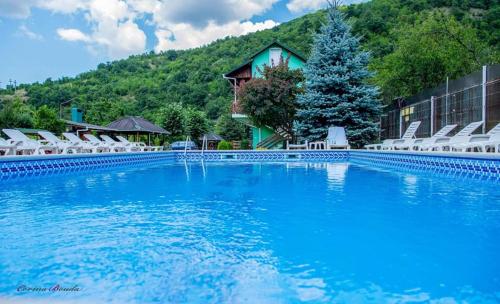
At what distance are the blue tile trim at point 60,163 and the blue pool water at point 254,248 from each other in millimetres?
3294

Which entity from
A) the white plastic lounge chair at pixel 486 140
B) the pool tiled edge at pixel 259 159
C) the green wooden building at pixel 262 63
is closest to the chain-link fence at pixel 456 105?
the white plastic lounge chair at pixel 486 140

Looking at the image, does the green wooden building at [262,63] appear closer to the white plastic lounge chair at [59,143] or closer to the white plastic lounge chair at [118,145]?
the white plastic lounge chair at [118,145]

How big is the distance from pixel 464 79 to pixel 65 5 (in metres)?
30.1

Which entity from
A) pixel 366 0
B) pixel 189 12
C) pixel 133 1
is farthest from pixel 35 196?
pixel 366 0

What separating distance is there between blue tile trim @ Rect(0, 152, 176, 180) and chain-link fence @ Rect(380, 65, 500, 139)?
431 inches

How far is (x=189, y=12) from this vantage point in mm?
24938

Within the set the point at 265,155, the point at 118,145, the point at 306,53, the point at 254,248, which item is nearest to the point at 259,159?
the point at 265,155

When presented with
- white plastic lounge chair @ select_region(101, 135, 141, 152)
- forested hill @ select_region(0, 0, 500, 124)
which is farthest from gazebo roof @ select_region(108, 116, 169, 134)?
forested hill @ select_region(0, 0, 500, 124)

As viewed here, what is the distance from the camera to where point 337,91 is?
55.9 feet

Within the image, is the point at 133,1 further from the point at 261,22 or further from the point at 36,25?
the point at 261,22

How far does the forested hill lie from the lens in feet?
71.1

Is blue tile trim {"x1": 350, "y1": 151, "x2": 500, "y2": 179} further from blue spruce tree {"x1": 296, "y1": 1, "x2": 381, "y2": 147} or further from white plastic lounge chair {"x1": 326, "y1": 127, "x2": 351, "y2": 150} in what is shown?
blue spruce tree {"x1": 296, "y1": 1, "x2": 381, "y2": 147}

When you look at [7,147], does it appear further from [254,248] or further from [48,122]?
[48,122]

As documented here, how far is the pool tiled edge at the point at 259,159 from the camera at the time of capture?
8.04 meters
